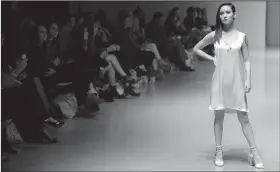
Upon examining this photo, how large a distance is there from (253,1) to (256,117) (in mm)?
774

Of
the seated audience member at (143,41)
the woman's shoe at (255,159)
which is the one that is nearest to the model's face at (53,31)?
the seated audience member at (143,41)

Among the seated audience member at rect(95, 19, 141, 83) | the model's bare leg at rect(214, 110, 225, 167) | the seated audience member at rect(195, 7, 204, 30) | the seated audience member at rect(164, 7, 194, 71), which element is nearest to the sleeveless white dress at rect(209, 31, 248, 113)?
the model's bare leg at rect(214, 110, 225, 167)

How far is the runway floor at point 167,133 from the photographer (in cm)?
378

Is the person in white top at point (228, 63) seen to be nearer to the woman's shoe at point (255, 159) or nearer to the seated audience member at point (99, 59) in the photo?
the woman's shoe at point (255, 159)

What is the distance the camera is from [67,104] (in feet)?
13.8

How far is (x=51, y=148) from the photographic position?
3980 millimetres

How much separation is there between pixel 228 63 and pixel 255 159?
62 centimetres

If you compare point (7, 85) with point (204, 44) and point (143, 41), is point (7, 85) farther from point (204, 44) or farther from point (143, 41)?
point (204, 44)

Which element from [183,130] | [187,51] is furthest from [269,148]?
[187,51]

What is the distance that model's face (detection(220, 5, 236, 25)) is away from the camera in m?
3.48

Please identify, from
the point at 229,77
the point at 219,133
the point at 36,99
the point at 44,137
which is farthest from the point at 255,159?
the point at 36,99

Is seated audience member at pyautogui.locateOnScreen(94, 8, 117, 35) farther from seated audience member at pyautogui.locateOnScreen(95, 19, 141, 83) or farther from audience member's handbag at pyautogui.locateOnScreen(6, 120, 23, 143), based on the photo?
audience member's handbag at pyautogui.locateOnScreen(6, 120, 23, 143)

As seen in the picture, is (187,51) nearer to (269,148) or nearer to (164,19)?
(164,19)

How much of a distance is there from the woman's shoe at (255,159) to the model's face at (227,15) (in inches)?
31.1
